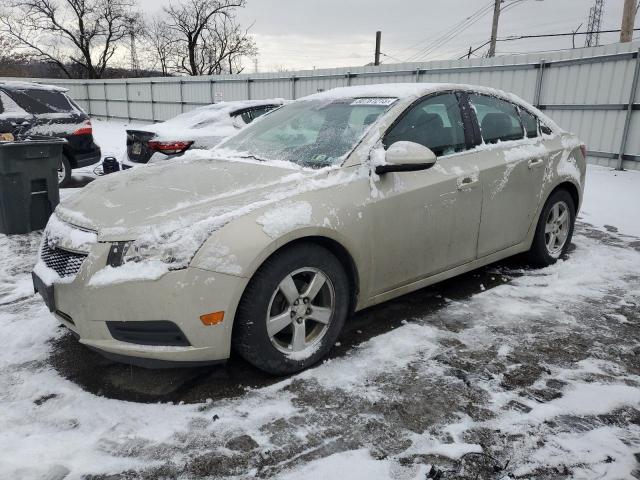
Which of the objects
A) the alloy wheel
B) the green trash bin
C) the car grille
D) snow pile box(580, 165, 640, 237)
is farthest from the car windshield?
snow pile box(580, 165, 640, 237)

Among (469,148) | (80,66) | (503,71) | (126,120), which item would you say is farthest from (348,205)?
(80,66)

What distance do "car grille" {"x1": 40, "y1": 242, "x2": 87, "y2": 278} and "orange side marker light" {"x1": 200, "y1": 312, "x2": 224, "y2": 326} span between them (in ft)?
2.29

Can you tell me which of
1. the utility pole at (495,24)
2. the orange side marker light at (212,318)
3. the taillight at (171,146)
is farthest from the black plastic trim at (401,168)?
the utility pole at (495,24)

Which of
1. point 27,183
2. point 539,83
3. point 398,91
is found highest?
point 539,83

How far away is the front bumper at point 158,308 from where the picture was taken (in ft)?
7.82

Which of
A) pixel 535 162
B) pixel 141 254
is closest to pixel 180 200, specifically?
pixel 141 254

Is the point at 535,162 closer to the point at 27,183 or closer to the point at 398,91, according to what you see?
the point at 398,91

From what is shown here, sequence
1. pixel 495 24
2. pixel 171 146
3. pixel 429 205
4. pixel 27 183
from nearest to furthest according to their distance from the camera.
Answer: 1. pixel 429 205
2. pixel 27 183
3. pixel 171 146
4. pixel 495 24

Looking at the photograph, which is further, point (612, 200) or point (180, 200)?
point (612, 200)

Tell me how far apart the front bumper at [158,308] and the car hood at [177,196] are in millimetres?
219

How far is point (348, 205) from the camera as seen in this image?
2.90m

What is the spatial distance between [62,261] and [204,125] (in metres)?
5.01

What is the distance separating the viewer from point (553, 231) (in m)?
4.58

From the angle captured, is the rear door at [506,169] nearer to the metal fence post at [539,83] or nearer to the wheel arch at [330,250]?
the wheel arch at [330,250]
